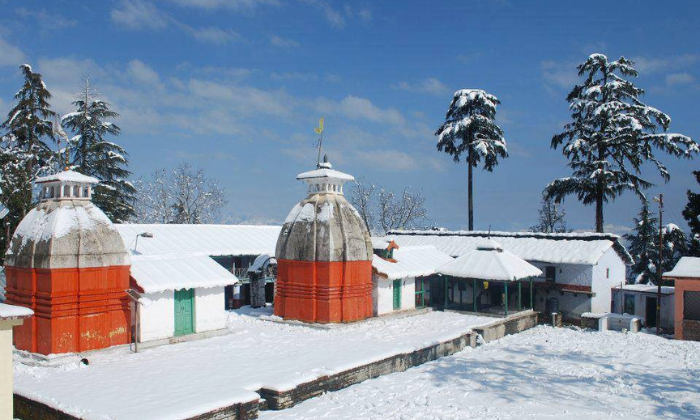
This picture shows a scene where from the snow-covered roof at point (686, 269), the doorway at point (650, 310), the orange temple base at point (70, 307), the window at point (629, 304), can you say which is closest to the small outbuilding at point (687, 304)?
the snow-covered roof at point (686, 269)

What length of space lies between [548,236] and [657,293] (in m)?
6.17

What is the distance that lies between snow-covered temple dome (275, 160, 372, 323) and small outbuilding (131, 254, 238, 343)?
11.4ft

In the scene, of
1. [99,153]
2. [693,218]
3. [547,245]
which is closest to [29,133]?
[99,153]

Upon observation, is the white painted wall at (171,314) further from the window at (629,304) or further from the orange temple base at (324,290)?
the window at (629,304)

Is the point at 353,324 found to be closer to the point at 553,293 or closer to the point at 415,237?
the point at 553,293

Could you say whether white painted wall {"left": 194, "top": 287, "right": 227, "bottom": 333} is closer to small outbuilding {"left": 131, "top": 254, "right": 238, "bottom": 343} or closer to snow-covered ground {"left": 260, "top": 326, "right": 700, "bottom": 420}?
small outbuilding {"left": 131, "top": 254, "right": 238, "bottom": 343}

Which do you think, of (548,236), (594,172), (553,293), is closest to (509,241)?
(548,236)

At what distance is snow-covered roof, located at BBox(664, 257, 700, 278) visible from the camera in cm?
2406

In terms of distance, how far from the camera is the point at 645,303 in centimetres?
2762

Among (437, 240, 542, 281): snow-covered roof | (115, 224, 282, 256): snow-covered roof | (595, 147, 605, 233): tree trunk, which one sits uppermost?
(595, 147, 605, 233): tree trunk

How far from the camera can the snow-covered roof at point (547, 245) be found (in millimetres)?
27453

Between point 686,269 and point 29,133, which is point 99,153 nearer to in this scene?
point 29,133

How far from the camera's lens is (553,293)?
28203 millimetres

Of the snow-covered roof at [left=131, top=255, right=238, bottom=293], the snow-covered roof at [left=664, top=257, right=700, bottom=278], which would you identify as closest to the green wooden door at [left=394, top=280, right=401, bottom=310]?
the snow-covered roof at [left=131, top=255, right=238, bottom=293]
